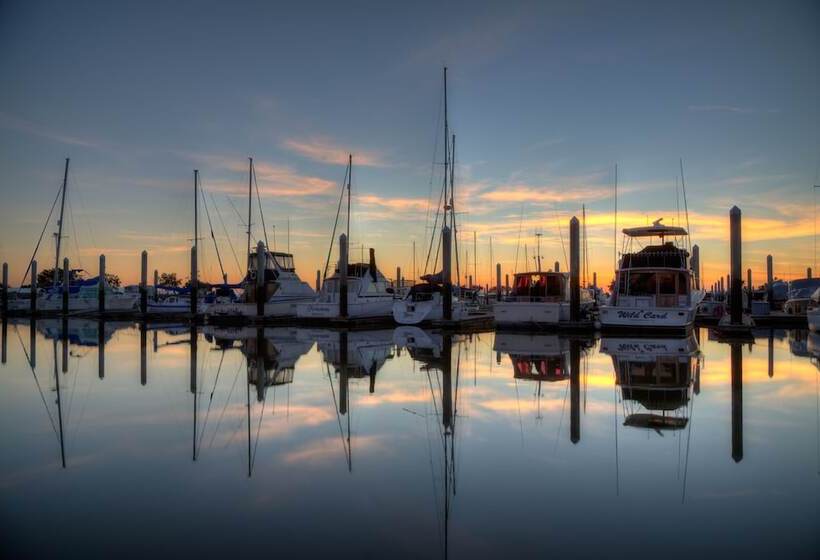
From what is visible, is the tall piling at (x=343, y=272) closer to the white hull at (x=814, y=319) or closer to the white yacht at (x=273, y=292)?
the white yacht at (x=273, y=292)

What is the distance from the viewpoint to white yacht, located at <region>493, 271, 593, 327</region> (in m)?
28.0

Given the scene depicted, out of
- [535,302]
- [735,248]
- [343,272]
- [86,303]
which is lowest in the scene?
[86,303]

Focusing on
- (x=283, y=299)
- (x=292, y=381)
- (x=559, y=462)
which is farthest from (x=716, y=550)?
(x=283, y=299)

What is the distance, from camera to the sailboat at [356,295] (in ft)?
112

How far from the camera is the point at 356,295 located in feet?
115

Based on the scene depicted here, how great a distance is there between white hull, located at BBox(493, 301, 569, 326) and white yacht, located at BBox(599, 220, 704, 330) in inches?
97.2

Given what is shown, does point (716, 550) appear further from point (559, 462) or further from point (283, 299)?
point (283, 299)

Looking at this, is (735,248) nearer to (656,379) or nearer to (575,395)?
(656,379)

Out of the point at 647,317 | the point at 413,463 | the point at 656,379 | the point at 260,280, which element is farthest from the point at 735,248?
the point at 260,280

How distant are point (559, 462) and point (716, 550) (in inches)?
95.3

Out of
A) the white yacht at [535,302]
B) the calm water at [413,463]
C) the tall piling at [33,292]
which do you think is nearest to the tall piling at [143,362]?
the calm water at [413,463]

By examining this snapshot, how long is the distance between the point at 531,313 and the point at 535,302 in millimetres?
880

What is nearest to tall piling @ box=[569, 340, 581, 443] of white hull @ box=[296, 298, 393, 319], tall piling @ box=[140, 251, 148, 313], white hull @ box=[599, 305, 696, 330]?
white hull @ box=[599, 305, 696, 330]

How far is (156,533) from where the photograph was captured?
15.4 feet
